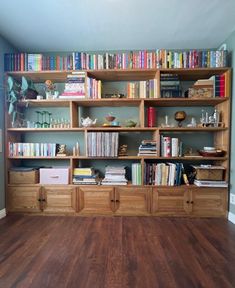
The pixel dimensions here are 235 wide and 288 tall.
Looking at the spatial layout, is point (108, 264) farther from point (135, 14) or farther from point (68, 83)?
point (135, 14)

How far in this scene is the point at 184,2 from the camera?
185cm

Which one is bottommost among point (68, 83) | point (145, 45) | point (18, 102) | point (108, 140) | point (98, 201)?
point (98, 201)

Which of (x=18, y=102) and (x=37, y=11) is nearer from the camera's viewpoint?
(x=37, y=11)

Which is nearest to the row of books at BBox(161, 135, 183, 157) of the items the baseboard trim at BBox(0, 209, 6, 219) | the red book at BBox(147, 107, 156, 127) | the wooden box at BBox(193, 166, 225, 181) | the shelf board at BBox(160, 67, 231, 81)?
the red book at BBox(147, 107, 156, 127)

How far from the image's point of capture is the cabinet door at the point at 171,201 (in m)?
2.48

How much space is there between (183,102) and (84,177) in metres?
1.75

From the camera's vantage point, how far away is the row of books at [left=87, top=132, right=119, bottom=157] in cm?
251

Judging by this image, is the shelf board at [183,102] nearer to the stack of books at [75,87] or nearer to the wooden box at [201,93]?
the wooden box at [201,93]

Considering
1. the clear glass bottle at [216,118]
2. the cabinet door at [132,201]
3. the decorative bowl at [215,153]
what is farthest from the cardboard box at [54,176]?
the clear glass bottle at [216,118]

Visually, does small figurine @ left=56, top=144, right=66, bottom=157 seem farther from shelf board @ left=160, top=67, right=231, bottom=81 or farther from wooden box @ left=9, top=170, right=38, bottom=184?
shelf board @ left=160, top=67, right=231, bottom=81

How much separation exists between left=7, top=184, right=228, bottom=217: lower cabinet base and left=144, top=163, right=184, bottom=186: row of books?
0.26ft

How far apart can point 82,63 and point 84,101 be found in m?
0.52

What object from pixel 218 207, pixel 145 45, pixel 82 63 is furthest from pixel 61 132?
pixel 218 207

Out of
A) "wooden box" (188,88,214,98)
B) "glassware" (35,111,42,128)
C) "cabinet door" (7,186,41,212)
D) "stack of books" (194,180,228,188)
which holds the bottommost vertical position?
"cabinet door" (7,186,41,212)
